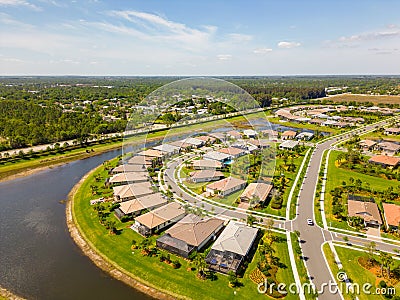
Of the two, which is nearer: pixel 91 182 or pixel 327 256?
pixel 327 256

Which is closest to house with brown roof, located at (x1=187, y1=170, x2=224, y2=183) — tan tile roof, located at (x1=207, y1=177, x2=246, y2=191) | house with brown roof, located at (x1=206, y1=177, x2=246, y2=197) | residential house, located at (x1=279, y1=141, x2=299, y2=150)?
tan tile roof, located at (x1=207, y1=177, x2=246, y2=191)

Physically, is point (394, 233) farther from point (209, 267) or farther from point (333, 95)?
point (333, 95)

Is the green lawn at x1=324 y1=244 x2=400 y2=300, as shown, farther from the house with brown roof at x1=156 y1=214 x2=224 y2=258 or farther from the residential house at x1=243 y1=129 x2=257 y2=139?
the residential house at x1=243 y1=129 x2=257 y2=139

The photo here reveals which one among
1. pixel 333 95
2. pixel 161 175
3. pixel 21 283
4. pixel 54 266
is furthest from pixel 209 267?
pixel 333 95

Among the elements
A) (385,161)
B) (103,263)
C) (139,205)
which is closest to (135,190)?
(139,205)

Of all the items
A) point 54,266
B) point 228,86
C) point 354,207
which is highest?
point 228,86

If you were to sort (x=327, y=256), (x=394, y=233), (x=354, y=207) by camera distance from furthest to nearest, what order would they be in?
(x=354, y=207) < (x=394, y=233) < (x=327, y=256)

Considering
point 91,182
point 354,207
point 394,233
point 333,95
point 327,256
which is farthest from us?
point 333,95

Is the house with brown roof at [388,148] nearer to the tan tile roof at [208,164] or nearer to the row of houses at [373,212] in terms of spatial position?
the row of houses at [373,212]
